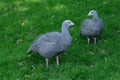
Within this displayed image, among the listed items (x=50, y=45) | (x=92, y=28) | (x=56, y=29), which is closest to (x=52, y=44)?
(x=50, y=45)

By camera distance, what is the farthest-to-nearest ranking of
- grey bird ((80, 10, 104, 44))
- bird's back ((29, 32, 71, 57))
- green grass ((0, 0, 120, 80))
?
grey bird ((80, 10, 104, 44))
bird's back ((29, 32, 71, 57))
green grass ((0, 0, 120, 80))

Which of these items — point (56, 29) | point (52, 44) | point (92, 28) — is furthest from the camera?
point (56, 29)

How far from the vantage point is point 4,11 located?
1093 cm

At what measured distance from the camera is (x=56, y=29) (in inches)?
371

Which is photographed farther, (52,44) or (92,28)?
(92,28)

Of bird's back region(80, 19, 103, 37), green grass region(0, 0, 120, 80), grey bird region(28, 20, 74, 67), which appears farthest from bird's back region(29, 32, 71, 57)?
bird's back region(80, 19, 103, 37)

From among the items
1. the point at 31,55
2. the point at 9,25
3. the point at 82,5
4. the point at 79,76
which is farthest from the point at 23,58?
the point at 82,5

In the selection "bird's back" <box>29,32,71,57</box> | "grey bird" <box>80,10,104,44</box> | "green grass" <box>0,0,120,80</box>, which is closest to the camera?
"green grass" <box>0,0,120,80</box>

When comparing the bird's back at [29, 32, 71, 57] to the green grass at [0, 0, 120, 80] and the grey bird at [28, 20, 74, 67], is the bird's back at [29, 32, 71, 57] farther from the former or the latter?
the green grass at [0, 0, 120, 80]

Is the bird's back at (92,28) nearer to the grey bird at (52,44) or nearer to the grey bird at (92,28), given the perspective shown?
the grey bird at (92,28)

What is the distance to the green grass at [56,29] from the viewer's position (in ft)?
23.1

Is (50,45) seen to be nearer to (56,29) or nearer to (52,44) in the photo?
(52,44)

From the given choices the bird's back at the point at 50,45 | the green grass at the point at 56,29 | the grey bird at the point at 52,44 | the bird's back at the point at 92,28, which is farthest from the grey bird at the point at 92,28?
the bird's back at the point at 50,45

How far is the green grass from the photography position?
7043 mm
